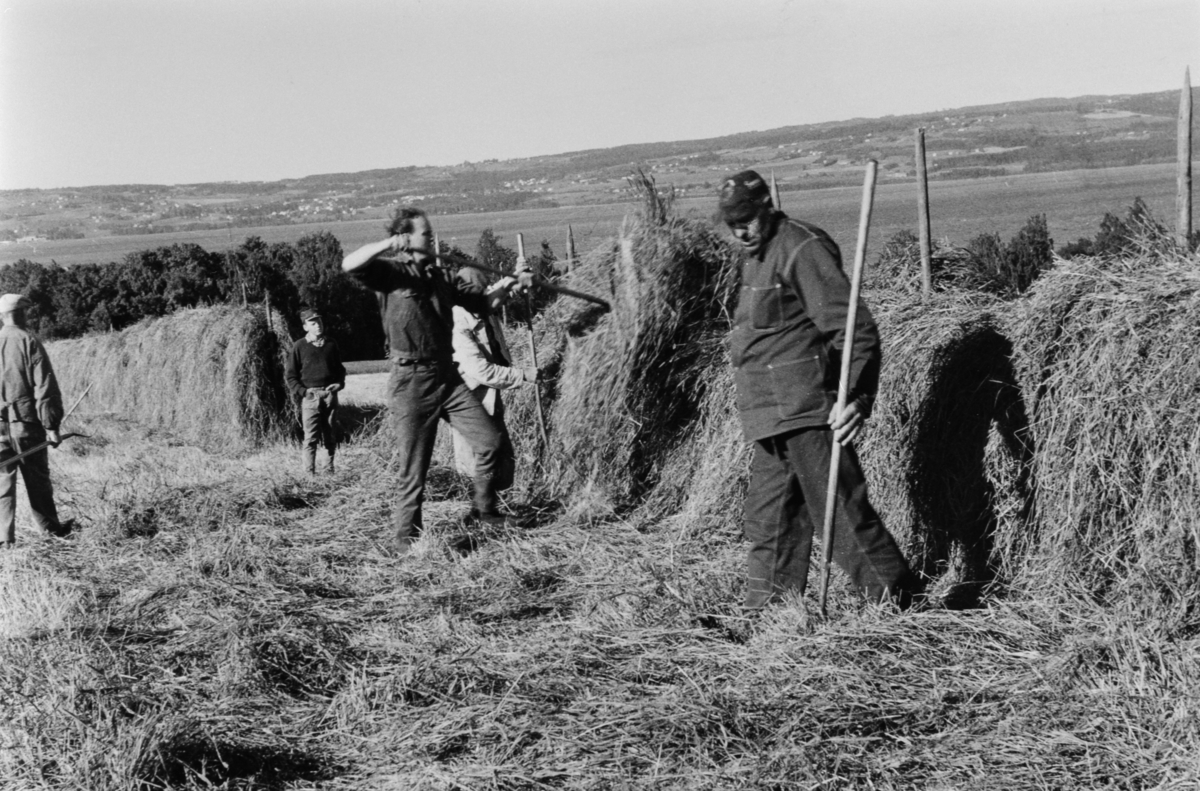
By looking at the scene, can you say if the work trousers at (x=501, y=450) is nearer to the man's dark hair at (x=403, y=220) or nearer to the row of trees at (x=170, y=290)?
the man's dark hair at (x=403, y=220)

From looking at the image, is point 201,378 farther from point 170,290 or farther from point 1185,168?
point 1185,168

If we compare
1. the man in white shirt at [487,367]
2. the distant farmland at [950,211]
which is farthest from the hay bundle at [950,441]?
the distant farmland at [950,211]

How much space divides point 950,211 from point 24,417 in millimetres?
53651

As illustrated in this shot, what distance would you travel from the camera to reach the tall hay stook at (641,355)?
643 centimetres

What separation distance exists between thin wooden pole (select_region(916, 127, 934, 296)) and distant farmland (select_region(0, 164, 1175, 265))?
74.9ft

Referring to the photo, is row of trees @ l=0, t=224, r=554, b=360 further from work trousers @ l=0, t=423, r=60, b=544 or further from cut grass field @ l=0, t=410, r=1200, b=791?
cut grass field @ l=0, t=410, r=1200, b=791

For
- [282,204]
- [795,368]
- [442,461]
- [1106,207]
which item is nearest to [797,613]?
[795,368]

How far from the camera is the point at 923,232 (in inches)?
256

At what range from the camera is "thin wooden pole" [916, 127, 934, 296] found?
5.86 m

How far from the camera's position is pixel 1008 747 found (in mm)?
3430

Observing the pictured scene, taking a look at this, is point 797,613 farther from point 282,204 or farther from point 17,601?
point 282,204

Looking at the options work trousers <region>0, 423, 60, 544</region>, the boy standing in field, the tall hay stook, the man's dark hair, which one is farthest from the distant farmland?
the man's dark hair

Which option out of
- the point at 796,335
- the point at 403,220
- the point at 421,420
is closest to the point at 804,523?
the point at 796,335

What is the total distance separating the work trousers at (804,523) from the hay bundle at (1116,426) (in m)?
0.63
